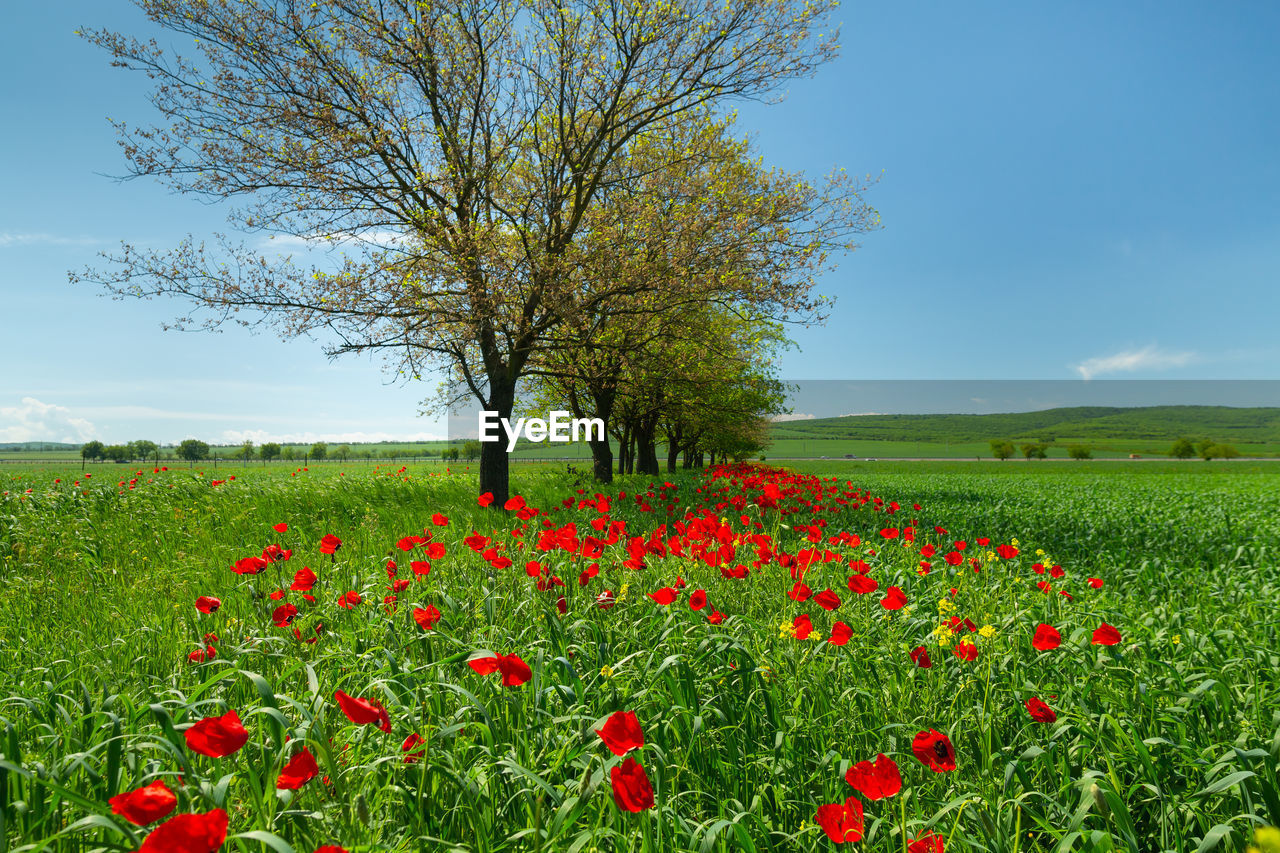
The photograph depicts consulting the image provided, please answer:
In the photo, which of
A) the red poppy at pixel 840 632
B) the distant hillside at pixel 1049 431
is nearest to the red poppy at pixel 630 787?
the red poppy at pixel 840 632

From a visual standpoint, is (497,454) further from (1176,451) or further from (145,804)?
(1176,451)

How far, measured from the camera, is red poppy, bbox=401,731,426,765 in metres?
1.98

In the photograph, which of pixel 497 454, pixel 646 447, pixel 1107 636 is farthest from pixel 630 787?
pixel 646 447

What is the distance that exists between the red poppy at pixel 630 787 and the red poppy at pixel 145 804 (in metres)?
0.89

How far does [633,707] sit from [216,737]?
1.67 m

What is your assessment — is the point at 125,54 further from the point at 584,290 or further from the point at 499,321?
the point at 584,290

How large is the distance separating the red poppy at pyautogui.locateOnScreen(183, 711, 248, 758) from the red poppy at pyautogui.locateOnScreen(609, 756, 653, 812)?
899 mm

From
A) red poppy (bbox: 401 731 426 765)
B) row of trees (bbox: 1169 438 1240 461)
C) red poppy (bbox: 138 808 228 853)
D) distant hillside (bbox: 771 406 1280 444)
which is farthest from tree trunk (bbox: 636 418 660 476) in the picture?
distant hillside (bbox: 771 406 1280 444)

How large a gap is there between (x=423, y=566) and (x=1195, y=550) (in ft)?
35.5

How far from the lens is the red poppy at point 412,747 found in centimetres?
198

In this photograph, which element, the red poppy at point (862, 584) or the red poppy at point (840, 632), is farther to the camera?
the red poppy at point (862, 584)

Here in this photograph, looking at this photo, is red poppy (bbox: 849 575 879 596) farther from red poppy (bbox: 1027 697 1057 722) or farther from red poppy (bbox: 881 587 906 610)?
red poppy (bbox: 1027 697 1057 722)

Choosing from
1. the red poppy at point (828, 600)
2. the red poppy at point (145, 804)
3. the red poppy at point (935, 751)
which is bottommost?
the red poppy at point (935, 751)

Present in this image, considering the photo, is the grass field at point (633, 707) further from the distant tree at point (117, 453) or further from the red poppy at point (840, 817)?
the distant tree at point (117, 453)
